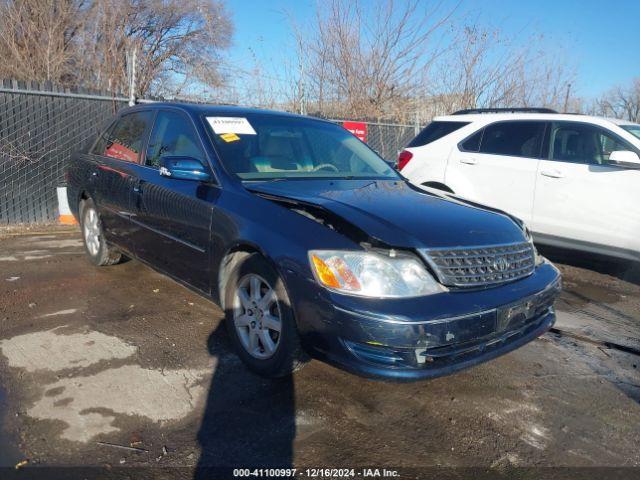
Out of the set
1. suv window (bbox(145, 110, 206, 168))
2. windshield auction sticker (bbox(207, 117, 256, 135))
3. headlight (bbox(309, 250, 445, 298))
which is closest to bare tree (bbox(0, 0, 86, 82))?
suv window (bbox(145, 110, 206, 168))

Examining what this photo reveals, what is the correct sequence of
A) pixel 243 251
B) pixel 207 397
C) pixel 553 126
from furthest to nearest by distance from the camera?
pixel 553 126
pixel 243 251
pixel 207 397

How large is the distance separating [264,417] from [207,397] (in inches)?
15.4

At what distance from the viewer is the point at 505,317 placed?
2.74 m

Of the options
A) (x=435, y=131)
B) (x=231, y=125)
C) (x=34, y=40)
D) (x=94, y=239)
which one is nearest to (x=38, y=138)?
(x=94, y=239)

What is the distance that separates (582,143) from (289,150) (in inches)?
144

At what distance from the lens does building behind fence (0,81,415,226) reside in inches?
276

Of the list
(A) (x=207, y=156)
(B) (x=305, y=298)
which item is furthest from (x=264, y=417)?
(A) (x=207, y=156)

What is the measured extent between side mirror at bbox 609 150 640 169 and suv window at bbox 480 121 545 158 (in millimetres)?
927

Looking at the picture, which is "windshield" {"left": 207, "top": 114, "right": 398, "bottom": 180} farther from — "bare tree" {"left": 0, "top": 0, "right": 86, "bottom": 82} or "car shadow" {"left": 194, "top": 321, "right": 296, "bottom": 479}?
"bare tree" {"left": 0, "top": 0, "right": 86, "bottom": 82}

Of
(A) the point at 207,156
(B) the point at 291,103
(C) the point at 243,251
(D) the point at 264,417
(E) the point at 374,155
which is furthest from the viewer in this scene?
(B) the point at 291,103

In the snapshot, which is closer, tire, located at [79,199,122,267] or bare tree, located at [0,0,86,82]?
tire, located at [79,199,122,267]

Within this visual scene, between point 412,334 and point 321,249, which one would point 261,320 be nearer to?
point 321,249

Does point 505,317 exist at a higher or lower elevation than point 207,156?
lower

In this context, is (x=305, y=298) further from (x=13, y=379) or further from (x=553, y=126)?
(x=553, y=126)
